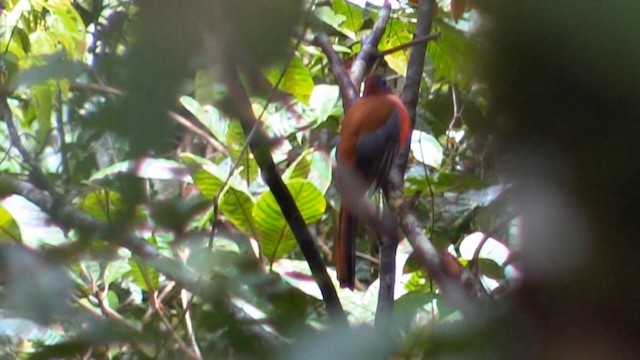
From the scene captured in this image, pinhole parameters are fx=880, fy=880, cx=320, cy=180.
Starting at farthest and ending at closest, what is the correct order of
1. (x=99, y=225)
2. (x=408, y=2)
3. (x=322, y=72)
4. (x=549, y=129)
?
1. (x=322, y=72)
2. (x=408, y=2)
3. (x=99, y=225)
4. (x=549, y=129)

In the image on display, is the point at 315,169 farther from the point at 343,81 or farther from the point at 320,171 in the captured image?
the point at 343,81

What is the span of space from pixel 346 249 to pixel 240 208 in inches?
18.7

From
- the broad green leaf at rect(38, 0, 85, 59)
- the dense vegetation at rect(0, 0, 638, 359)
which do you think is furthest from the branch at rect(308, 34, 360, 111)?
the dense vegetation at rect(0, 0, 638, 359)

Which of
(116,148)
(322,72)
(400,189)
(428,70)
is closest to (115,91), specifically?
(116,148)

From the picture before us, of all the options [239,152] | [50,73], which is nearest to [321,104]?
[239,152]

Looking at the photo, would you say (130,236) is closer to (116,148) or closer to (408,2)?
(116,148)

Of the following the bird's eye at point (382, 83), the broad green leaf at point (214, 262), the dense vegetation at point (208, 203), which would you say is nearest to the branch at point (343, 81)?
the bird's eye at point (382, 83)

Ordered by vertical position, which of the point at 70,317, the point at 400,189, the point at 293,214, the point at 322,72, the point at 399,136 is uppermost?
the point at 322,72

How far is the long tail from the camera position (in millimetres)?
1917

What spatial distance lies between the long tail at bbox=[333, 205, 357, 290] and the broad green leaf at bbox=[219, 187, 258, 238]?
36 centimetres

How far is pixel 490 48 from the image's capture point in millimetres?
297

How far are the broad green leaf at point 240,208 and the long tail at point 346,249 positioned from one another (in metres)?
0.36

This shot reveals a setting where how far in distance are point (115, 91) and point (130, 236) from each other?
0.12 m

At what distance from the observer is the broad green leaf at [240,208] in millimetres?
1574
